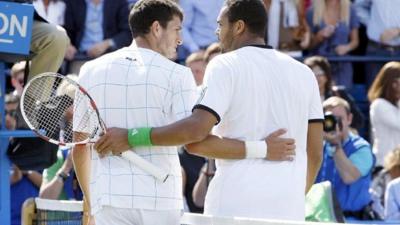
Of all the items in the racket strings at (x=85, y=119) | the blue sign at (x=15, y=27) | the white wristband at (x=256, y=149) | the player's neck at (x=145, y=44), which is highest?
the blue sign at (x=15, y=27)

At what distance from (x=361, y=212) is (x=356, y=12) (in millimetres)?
3736

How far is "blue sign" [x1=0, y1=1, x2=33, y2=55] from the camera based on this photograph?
654 centimetres

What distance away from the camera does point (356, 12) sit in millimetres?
12219

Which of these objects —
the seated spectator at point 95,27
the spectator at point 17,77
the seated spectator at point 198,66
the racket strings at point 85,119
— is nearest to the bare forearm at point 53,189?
the spectator at point 17,77

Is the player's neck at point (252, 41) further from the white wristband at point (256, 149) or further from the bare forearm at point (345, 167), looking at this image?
the bare forearm at point (345, 167)

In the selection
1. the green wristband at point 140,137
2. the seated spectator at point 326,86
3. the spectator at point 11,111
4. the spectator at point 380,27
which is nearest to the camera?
the green wristband at point 140,137

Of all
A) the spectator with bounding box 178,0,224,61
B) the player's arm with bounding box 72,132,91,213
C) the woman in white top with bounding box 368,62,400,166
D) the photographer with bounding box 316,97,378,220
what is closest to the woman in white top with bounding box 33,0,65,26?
the spectator with bounding box 178,0,224,61

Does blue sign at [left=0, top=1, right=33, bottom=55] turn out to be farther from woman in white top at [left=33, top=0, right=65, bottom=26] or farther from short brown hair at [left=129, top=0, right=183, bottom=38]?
woman in white top at [left=33, top=0, right=65, bottom=26]

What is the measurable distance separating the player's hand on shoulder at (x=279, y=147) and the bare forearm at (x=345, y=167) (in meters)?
3.35

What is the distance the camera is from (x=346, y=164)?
29.1ft

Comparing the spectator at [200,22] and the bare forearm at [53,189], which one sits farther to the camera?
the spectator at [200,22]

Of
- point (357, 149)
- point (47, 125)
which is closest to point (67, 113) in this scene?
point (47, 125)

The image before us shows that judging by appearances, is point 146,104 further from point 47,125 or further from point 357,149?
point 357,149

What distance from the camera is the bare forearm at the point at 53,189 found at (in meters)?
8.99
